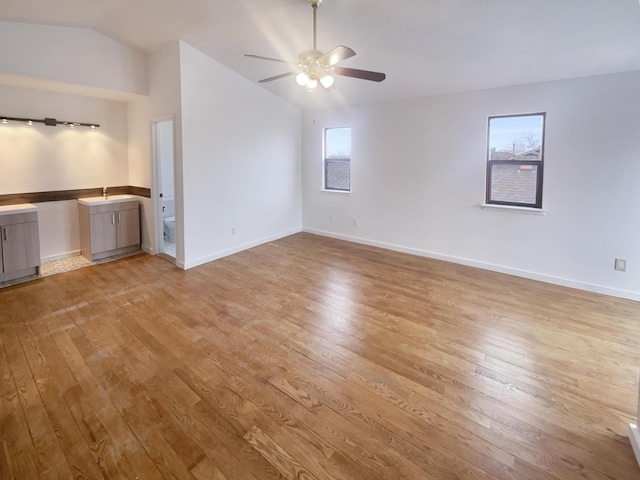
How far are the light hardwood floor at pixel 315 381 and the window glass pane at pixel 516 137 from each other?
5.59ft

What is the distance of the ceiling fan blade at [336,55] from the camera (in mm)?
2482

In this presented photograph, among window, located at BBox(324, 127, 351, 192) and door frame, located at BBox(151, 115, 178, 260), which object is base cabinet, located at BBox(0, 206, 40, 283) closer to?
door frame, located at BBox(151, 115, 178, 260)

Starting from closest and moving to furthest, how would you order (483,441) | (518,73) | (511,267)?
(483,441) < (518,73) < (511,267)

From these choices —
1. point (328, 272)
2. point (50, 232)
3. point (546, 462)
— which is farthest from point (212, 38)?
point (546, 462)

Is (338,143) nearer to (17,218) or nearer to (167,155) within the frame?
A: (167,155)

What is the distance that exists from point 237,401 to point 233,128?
4096 mm

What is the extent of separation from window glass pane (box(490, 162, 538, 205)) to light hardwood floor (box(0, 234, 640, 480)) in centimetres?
119

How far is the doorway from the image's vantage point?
493 cm

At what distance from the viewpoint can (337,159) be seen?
20.3 feet

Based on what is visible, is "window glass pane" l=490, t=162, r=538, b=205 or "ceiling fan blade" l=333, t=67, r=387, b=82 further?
"window glass pane" l=490, t=162, r=538, b=205

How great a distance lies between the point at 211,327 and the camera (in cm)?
306

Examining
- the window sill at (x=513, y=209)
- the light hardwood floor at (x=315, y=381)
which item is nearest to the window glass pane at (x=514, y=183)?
the window sill at (x=513, y=209)

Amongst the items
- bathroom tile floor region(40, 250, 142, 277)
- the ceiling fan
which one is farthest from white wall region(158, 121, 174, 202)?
the ceiling fan

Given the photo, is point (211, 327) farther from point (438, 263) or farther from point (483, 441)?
point (438, 263)
